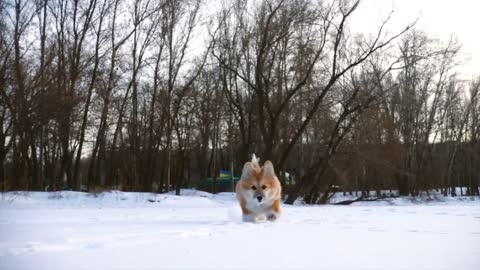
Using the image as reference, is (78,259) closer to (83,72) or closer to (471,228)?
(471,228)

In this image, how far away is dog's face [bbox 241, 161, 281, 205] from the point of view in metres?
7.64

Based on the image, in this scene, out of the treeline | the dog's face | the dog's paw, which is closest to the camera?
the dog's face

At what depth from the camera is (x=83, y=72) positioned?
2447 cm

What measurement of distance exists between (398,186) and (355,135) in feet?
35.7

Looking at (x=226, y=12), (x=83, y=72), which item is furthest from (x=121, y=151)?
(x=226, y=12)

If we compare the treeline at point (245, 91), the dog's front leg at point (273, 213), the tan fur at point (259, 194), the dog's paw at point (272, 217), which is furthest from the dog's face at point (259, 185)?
the treeline at point (245, 91)

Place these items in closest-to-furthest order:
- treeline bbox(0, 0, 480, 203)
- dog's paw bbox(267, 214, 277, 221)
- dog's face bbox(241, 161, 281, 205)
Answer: dog's face bbox(241, 161, 281, 205) < dog's paw bbox(267, 214, 277, 221) < treeline bbox(0, 0, 480, 203)

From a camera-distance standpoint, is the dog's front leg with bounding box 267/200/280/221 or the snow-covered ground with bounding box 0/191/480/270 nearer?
the snow-covered ground with bounding box 0/191/480/270

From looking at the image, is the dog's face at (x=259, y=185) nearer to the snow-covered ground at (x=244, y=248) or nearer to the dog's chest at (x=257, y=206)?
the dog's chest at (x=257, y=206)

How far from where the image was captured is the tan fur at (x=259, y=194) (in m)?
7.69

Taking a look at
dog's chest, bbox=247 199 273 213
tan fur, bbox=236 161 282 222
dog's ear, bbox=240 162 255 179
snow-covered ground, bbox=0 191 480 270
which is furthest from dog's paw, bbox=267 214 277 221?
snow-covered ground, bbox=0 191 480 270

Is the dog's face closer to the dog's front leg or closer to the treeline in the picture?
the dog's front leg

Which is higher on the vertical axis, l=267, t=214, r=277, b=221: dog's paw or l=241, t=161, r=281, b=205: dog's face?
l=241, t=161, r=281, b=205: dog's face

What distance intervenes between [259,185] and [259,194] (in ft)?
0.58
